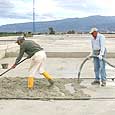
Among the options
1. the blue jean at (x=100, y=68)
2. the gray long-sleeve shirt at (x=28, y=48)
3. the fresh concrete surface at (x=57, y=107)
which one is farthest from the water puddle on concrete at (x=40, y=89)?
the gray long-sleeve shirt at (x=28, y=48)

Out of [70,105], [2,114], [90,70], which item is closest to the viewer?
[2,114]

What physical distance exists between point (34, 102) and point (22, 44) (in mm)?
1829

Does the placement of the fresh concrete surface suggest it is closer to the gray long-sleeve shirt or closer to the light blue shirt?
the gray long-sleeve shirt

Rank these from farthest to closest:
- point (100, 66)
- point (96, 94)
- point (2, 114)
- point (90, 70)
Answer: point (90, 70) < point (100, 66) < point (96, 94) < point (2, 114)

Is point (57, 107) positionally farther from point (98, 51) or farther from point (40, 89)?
point (98, 51)

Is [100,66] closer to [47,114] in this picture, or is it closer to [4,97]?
[4,97]

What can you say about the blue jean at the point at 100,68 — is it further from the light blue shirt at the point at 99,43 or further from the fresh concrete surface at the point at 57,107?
→ the fresh concrete surface at the point at 57,107

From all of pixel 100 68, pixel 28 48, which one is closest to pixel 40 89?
pixel 28 48

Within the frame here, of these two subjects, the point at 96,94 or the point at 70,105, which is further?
the point at 96,94

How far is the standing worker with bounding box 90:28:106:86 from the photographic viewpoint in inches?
458

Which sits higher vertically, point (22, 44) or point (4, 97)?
point (22, 44)

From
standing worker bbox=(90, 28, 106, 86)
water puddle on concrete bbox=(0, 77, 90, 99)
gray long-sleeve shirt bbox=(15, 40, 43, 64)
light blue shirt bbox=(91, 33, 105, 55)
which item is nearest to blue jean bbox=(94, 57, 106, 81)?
standing worker bbox=(90, 28, 106, 86)

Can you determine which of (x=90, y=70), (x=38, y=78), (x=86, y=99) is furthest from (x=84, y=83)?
(x=90, y=70)

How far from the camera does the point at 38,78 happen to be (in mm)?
13070
